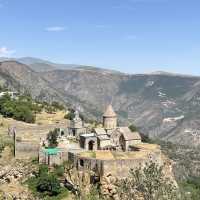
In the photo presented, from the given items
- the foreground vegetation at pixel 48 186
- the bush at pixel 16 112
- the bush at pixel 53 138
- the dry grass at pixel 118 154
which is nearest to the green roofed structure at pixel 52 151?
the foreground vegetation at pixel 48 186

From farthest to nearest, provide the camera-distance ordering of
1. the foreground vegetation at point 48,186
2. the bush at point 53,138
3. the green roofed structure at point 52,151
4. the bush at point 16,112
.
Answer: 1. the bush at point 16,112
2. the bush at point 53,138
3. the green roofed structure at point 52,151
4. the foreground vegetation at point 48,186

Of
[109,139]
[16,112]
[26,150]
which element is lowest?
[26,150]

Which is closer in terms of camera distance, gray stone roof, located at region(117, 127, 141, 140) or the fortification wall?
the fortification wall

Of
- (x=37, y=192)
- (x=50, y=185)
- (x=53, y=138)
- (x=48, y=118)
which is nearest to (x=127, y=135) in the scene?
(x=53, y=138)

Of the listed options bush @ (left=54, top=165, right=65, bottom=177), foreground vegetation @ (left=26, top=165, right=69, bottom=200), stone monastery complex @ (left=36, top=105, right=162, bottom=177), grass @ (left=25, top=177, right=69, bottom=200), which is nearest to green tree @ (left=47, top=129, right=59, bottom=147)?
stone monastery complex @ (left=36, top=105, right=162, bottom=177)

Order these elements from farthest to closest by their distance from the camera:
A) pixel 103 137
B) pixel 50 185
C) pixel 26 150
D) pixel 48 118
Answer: pixel 48 118 → pixel 103 137 → pixel 26 150 → pixel 50 185

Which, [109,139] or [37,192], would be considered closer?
[37,192]

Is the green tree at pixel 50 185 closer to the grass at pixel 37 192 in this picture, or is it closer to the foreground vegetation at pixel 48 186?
the foreground vegetation at pixel 48 186

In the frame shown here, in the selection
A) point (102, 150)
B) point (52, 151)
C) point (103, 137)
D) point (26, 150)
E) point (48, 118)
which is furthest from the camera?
point (48, 118)

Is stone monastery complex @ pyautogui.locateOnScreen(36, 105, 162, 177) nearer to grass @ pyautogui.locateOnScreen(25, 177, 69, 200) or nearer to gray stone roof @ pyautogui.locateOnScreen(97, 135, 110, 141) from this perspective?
gray stone roof @ pyautogui.locateOnScreen(97, 135, 110, 141)

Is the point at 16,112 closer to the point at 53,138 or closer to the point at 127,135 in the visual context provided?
the point at 53,138

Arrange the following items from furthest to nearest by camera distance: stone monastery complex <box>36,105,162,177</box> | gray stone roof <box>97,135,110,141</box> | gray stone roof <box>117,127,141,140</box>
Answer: gray stone roof <box>117,127,141,140</box> → gray stone roof <box>97,135,110,141</box> → stone monastery complex <box>36,105,162,177</box>

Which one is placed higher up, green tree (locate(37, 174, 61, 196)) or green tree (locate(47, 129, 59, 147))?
green tree (locate(47, 129, 59, 147))

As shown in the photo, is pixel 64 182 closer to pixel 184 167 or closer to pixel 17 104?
pixel 17 104
